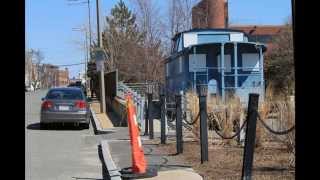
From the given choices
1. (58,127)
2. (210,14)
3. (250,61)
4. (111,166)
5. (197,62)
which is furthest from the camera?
(210,14)

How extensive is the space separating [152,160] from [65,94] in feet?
40.5

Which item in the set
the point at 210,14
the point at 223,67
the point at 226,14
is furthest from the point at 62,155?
the point at 226,14

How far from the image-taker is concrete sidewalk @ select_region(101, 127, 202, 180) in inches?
387

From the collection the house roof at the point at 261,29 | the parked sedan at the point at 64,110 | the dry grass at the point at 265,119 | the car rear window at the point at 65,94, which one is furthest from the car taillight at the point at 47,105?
the house roof at the point at 261,29

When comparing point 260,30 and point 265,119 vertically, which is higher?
point 260,30

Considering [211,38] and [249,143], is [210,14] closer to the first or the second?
[211,38]

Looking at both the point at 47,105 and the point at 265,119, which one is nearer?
the point at 265,119

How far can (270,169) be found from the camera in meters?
9.88

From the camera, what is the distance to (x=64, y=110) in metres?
23.1

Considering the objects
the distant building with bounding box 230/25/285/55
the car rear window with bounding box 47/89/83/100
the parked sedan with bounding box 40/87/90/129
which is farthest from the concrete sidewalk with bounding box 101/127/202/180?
the distant building with bounding box 230/25/285/55

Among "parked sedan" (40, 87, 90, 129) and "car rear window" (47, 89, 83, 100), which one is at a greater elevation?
"car rear window" (47, 89, 83, 100)

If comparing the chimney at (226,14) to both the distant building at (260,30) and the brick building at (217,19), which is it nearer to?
the brick building at (217,19)

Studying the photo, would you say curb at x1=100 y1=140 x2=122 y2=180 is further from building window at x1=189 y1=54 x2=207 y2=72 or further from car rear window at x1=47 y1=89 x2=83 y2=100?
building window at x1=189 y1=54 x2=207 y2=72
